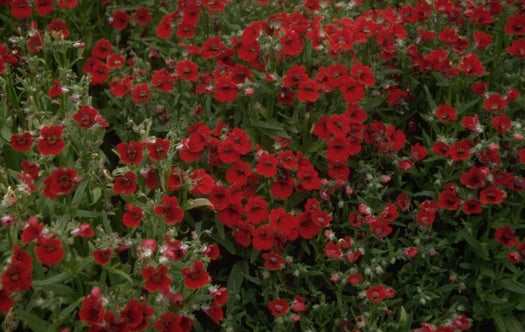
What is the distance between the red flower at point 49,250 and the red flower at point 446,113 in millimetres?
2367

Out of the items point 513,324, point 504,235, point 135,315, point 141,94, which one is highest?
point 141,94

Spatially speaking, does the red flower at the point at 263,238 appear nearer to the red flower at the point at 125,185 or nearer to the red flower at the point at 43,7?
the red flower at the point at 125,185

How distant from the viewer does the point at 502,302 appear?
3441 millimetres

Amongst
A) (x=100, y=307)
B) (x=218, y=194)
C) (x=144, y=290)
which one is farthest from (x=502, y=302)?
(x=100, y=307)

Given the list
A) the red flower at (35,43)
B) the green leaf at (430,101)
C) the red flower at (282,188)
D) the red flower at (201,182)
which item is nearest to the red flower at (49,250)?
the red flower at (201,182)

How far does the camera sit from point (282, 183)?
3.57 m

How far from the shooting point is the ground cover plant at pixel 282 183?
2959mm

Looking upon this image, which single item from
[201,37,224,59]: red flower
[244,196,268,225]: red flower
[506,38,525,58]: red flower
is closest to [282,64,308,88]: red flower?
[201,37,224,59]: red flower

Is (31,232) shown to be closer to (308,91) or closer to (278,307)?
(278,307)

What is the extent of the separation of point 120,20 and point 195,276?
9.05 feet

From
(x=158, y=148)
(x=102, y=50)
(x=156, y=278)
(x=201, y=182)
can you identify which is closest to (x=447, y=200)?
(x=201, y=182)

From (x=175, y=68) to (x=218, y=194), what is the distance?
1041 millimetres

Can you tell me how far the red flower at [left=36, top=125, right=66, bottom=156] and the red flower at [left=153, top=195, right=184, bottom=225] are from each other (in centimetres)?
58

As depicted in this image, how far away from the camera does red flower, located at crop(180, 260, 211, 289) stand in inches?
112
